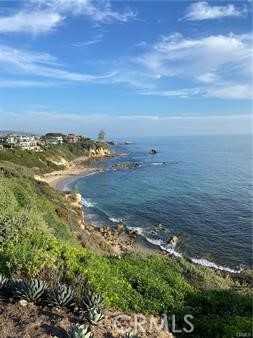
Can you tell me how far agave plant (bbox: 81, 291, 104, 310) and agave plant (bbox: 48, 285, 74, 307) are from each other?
0.90 ft

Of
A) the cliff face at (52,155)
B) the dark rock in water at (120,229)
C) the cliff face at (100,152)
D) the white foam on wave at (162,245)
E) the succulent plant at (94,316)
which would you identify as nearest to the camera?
the succulent plant at (94,316)

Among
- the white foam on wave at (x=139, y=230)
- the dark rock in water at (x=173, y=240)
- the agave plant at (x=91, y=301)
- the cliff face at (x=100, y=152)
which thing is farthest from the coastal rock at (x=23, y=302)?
the cliff face at (x=100, y=152)

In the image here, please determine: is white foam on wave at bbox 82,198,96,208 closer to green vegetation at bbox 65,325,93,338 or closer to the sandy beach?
the sandy beach

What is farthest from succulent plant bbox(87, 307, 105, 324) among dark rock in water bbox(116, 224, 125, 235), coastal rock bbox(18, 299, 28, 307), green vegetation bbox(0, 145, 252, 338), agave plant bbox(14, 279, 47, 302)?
dark rock in water bbox(116, 224, 125, 235)

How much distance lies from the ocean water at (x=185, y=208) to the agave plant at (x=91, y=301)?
24.1 metres

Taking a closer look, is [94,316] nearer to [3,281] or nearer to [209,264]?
[3,281]

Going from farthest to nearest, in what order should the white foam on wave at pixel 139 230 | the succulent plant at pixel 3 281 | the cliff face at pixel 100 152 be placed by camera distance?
the cliff face at pixel 100 152
the white foam on wave at pixel 139 230
the succulent plant at pixel 3 281

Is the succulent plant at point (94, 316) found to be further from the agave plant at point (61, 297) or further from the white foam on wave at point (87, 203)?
the white foam on wave at point (87, 203)

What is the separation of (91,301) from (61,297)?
2.05ft

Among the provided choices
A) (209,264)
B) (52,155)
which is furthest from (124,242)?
(52,155)

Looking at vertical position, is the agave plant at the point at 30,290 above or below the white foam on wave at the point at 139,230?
above

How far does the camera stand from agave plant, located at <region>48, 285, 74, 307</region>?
300 inches

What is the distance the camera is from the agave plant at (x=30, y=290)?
25.5 feet

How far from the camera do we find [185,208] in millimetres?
48000
